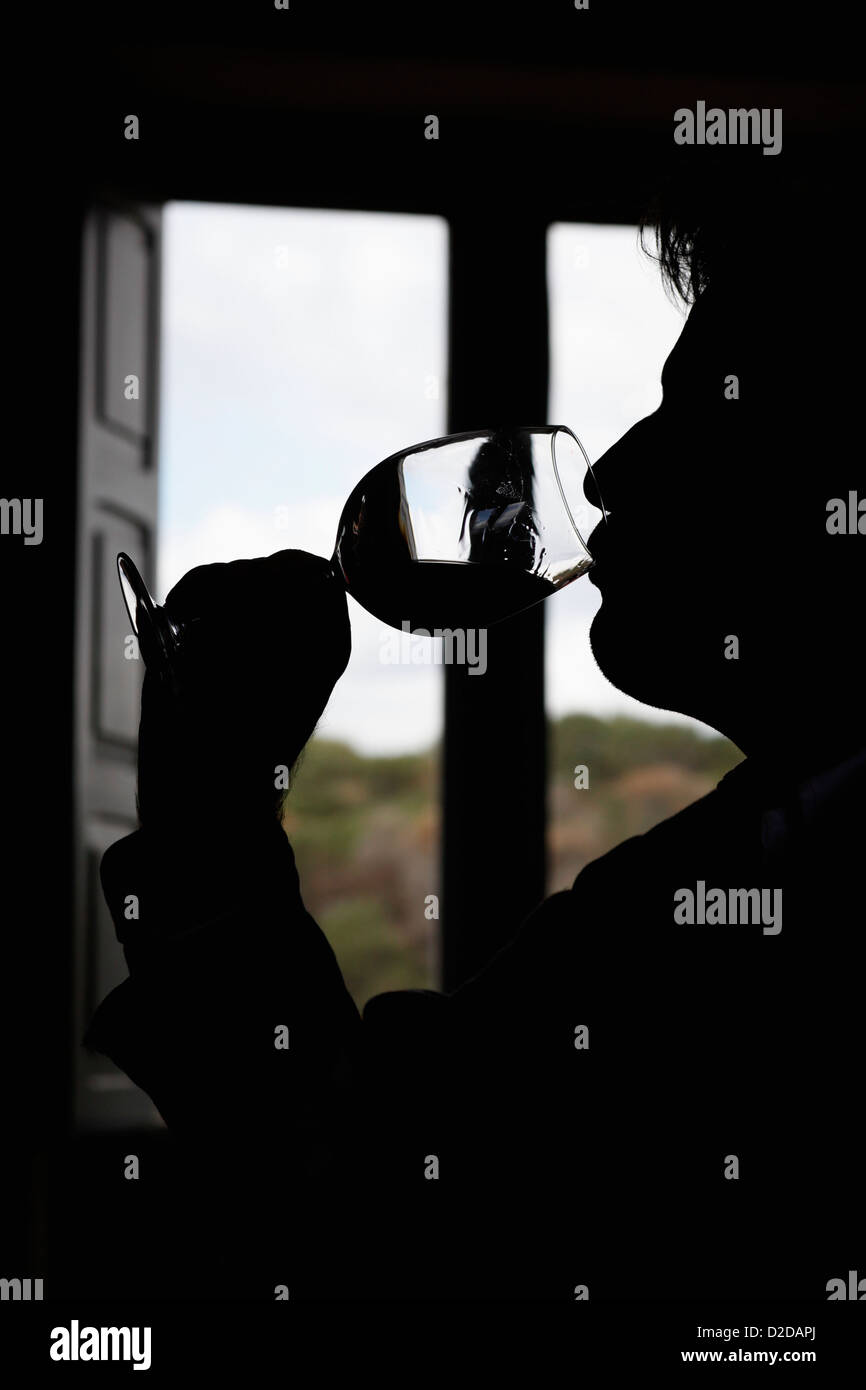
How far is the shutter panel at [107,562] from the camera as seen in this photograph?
2.17 m

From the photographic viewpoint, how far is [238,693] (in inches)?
25.3

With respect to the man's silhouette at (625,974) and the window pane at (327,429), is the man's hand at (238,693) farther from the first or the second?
the window pane at (327,429)

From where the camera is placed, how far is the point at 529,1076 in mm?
693

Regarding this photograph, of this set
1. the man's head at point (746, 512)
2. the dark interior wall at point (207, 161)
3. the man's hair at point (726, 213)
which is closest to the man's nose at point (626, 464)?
the man's head at point (746, 512)

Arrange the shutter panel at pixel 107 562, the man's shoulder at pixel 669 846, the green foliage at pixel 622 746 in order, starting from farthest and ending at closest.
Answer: the green foliage at pixel 622 746, the shutter panel at pixel 107 562, the man's shoulder at pixel 669 846

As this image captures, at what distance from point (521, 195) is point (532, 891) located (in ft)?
4.61

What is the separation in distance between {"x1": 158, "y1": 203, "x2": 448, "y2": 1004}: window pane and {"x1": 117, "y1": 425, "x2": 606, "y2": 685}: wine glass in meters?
1.43

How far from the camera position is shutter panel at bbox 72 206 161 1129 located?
7.12 feet

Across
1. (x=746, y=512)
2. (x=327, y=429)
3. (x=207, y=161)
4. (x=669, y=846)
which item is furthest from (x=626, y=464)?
(x=207, y=161)

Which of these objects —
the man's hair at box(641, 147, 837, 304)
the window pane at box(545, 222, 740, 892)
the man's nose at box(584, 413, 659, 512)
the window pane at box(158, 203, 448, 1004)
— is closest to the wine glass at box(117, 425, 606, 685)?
the man's nose at box(584, 413, 659, 512)

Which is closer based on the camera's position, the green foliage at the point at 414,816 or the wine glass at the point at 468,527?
the wine glass at the point at 468,527

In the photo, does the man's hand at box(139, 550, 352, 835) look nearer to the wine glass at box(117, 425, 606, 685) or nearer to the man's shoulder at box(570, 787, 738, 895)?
the wine glass at box(117, 425, 606, 685)

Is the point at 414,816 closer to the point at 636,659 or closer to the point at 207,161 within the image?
the point at 207,161
